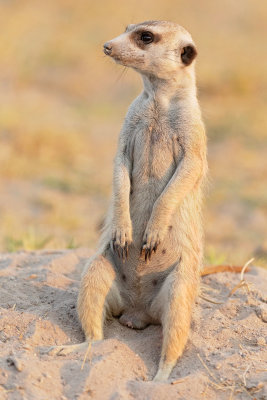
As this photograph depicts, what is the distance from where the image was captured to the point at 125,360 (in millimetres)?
3350

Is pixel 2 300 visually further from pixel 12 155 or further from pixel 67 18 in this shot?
pixel 67 18

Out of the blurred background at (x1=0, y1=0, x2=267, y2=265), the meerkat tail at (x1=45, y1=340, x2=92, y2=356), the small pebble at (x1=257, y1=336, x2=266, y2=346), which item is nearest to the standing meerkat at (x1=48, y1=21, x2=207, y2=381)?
the meerkat tail at (x1=45, y1=340, x2=92, y2=356)

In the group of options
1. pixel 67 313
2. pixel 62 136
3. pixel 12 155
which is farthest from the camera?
pixel 62 136

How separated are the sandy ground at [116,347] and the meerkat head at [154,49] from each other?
5.05 ft

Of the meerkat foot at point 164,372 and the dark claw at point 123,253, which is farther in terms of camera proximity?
the dark claw at point 123,253

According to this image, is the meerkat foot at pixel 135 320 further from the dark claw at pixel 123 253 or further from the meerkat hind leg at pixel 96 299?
the dark claw at pixel 123 253

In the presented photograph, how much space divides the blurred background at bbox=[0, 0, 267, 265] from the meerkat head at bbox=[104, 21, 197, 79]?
57 centimetres

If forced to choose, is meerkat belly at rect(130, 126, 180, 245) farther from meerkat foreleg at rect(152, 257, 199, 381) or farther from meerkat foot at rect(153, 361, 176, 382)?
meerkat foot at rect(153, 361, 176, 382)

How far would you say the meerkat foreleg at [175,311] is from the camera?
11.1 ft

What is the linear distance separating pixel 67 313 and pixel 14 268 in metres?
0.83

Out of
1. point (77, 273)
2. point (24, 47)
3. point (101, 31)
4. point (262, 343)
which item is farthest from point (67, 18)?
point (262, 343)

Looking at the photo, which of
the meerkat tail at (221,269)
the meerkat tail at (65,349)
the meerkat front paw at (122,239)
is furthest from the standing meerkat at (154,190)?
the meerkat tail at (221,269)

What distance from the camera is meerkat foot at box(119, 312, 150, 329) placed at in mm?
3828

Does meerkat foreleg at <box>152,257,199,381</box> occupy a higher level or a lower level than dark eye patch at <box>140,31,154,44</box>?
lower
